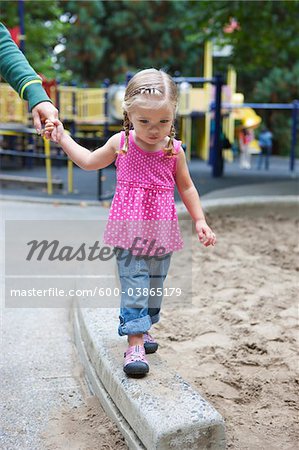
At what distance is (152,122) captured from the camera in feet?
7.41

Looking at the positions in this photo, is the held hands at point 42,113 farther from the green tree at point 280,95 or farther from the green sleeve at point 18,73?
the green tree at point 280,95

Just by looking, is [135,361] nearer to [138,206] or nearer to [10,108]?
[138,206]

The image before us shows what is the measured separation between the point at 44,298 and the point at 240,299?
1.30 metres

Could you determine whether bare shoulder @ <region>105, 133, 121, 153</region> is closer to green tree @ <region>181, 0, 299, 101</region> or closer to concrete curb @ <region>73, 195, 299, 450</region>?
concrete curb @ <region>73, 195, 299, 450</region>

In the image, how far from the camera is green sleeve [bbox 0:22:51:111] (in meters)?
2.42

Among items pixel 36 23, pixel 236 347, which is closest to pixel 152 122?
pixel 236 347

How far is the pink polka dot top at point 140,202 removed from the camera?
2369mm

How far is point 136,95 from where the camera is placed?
7.34 ft

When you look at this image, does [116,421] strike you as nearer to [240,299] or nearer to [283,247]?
[240,299]

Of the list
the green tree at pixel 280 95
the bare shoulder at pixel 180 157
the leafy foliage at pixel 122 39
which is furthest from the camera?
the leafy foliage at pixel 122 39

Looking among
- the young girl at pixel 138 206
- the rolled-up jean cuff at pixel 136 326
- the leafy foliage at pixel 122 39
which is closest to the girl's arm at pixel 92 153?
the young girl at pixel 138 206

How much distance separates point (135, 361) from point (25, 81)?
1223 mm

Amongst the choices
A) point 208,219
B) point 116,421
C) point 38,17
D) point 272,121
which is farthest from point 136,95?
point 272,121

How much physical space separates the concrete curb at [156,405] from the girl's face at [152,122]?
0.92 meters
